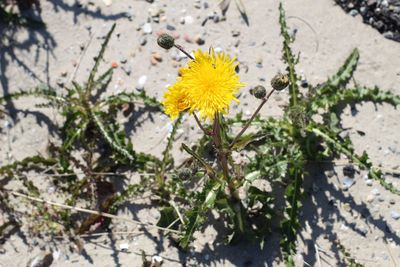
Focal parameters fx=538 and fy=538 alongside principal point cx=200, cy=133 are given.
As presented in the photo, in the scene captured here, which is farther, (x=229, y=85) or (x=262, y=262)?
(x=262, y=262)

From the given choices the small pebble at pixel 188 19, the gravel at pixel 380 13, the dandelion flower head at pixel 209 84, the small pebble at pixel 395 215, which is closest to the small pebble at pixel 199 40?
the small pebble at pixel 188 19

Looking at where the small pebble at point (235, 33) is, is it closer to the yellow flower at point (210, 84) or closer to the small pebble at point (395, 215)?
the yellow flower at point (210, 84)

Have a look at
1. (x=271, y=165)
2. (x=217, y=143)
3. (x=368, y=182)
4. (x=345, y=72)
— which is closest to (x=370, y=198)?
(x=368, y=182)


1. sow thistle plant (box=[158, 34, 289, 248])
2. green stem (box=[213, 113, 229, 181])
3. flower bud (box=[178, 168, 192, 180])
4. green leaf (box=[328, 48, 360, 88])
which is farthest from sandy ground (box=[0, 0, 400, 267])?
green stem (box=[213, 113, 229, 181])

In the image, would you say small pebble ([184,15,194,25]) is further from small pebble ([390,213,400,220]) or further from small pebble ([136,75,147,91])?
small pebble ([390,213,400,220])

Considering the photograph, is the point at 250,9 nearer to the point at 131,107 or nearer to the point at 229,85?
the point at 131,107

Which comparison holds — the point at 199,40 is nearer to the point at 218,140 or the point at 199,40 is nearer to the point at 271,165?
the point at 271,165

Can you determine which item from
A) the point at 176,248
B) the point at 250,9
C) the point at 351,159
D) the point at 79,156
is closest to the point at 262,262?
the point at 176,248
